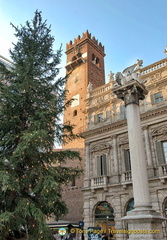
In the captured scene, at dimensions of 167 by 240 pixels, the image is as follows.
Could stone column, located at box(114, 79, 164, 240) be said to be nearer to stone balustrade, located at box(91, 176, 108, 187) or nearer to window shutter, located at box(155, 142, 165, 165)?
window shutter, located at box(155, 142, 165, 165)

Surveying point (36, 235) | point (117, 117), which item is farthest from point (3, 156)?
point (117, 117)

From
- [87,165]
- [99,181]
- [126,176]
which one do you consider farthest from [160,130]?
[87,165]

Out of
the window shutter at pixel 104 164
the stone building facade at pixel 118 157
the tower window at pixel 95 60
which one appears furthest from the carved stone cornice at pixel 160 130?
the tower window at pixel 95 60

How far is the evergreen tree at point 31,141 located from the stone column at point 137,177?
3368 mm

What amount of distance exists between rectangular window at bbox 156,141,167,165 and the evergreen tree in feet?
28.4

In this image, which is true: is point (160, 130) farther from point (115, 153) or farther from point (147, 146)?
point (115, 153)

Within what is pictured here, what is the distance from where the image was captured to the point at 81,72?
33.6 meters

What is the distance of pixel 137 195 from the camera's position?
9.70 m

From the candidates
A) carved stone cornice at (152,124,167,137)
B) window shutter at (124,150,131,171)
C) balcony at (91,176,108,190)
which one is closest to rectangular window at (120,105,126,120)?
window shutter at (124,150,131,171)

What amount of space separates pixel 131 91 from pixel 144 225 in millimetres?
6327

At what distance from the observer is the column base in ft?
28.3

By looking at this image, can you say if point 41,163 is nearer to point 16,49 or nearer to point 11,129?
point 11,129

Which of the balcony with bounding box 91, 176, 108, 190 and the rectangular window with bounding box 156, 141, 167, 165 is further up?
the rectangular window with bounding box 156, 141, 167, 165

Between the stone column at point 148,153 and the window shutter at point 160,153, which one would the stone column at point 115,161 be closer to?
the stone column at point 148,153
